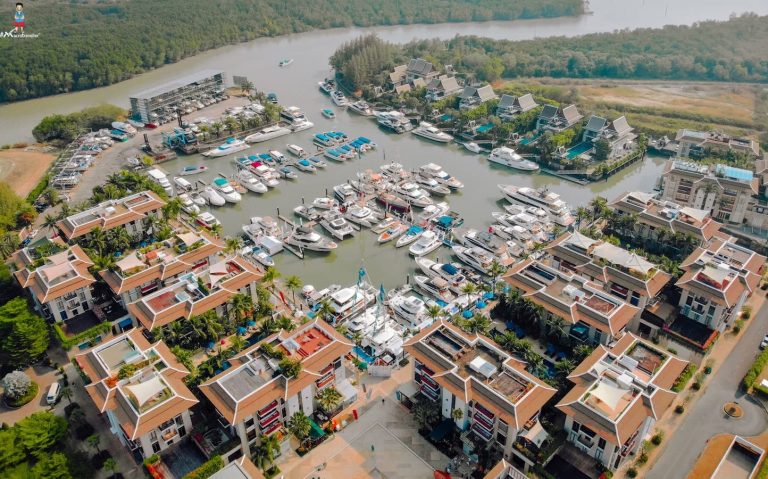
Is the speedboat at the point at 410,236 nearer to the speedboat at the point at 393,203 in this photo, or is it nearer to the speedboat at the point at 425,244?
the speedboat at the point at 425,244

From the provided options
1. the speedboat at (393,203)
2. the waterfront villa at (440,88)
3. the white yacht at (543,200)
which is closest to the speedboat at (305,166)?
the speedboat at (393,203)

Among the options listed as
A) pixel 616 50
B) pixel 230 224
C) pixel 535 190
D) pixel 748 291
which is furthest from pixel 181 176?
pixel 616 50

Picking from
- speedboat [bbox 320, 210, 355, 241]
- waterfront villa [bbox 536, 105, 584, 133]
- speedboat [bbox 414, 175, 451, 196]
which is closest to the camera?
speedboat [bbox 320, 210, 355, 241]

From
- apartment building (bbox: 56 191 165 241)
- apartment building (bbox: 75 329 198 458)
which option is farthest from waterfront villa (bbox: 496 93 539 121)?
apartment building (bbox: 75 329 198 458)

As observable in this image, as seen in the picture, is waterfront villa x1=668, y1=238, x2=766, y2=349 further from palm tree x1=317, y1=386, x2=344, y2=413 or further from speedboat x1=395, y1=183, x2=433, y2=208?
speedboat x1=395, y1=183, x2=433, y2=208

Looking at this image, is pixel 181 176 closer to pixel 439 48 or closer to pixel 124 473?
pixel 124 473

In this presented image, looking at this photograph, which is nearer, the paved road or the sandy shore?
the paved road
